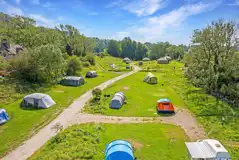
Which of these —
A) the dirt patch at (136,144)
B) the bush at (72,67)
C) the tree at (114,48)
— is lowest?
the dirt patch at (136,144)

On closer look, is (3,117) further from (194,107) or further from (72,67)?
(72,67)

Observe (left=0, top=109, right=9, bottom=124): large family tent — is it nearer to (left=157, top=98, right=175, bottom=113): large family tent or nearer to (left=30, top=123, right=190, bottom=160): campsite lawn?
(left=30, top=123, right=190, bottom=160): campsite lawn

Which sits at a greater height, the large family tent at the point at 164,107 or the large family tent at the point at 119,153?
the large family tent at the point at 119,153

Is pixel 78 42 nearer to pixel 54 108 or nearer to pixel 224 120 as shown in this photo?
pixel 54 108

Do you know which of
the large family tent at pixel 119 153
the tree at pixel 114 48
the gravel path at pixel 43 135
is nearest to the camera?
the large family tent at pixel 119 153

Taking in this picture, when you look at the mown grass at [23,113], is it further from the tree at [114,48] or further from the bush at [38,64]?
the tree at [114,48]

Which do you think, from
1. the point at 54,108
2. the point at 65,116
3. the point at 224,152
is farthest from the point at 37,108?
the point at 224,152

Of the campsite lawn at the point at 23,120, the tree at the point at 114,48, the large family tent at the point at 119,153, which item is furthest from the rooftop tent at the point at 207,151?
the tree at the point at 114,48
